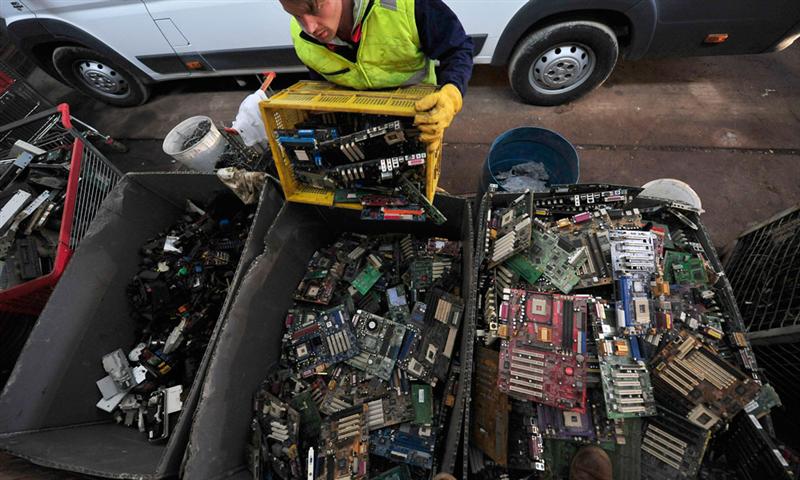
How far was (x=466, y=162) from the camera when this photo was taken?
3.87 m

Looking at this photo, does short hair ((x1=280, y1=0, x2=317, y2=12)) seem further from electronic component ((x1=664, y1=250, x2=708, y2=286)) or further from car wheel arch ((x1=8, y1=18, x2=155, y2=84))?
car wheel arch ((x1=8, y1=18, x2=155, y2=84))

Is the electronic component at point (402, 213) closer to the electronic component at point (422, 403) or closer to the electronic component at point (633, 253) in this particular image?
the electronic component at point (422, 403)

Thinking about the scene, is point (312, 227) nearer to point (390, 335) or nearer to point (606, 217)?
point (390, 335)

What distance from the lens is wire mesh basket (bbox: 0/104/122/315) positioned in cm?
242

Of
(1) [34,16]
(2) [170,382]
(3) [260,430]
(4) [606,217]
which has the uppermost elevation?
A: (1) [34,16]

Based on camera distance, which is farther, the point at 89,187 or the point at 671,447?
the point at 89,187

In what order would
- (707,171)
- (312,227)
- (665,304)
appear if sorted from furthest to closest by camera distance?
(707,171) < (312,227) < (665,304)

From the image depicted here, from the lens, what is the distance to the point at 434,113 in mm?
1719

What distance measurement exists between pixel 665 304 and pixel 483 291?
3.40 ft

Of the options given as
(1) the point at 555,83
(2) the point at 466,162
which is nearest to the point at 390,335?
(2) the point at 466,162

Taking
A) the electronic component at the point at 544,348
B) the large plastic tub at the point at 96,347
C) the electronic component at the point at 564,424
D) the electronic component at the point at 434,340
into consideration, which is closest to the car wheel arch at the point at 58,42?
the large plastic tub at the point at 96,347

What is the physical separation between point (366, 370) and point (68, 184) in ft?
8.68

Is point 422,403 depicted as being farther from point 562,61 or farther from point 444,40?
point 562,61

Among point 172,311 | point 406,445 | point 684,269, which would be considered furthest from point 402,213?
point 172,311
